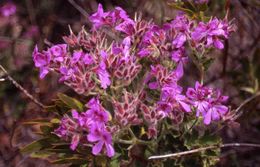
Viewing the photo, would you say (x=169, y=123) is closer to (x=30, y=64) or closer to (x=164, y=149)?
(x=164, y=149)

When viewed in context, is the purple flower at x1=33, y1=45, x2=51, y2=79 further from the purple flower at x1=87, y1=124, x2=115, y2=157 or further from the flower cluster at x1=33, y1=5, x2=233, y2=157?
the purple flower at x1=87, y1=124, x2=115, y2=157

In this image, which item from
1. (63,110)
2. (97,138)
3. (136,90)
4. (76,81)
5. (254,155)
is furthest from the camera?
(254,155)

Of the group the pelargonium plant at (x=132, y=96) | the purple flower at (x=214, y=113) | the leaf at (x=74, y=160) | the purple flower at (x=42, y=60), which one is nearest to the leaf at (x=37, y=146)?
the pelargonium plant at (x=132, y=96)

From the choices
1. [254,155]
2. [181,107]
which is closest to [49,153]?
[181,107]

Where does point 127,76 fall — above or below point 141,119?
above

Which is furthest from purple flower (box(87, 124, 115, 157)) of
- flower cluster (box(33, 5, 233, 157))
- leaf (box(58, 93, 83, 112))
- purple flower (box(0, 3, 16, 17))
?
purple flower (box(0, 3, 16, 17))

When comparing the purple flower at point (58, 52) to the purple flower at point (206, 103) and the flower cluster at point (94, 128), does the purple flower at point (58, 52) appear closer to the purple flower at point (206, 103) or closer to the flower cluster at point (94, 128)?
the flower cluster at point (94, 128)

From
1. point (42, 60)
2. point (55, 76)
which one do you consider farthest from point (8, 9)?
point (42, 60)
